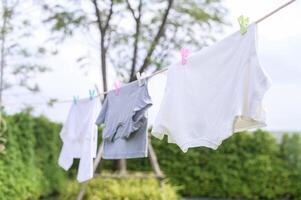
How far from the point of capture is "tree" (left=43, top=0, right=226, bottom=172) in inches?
352

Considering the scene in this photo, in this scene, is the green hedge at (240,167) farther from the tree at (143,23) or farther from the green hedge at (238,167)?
the tree at (143,23)

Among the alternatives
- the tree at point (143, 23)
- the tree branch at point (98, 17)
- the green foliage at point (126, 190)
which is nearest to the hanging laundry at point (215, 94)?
the green foliage at point (126, 190)

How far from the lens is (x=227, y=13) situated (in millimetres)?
8961

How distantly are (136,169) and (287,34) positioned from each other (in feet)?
20.8

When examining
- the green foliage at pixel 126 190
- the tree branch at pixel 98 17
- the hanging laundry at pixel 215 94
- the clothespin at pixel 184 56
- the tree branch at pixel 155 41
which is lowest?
the green foliage at pixel 126 190

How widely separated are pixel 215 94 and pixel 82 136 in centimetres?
202

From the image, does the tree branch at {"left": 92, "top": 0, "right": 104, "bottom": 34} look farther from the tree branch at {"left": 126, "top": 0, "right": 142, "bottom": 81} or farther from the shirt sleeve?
the shirt sleeve

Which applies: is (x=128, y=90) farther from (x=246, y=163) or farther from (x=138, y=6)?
(x=246, y=163)

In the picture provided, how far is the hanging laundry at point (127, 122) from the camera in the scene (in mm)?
3676

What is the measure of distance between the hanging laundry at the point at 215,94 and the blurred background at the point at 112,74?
4.62 meters

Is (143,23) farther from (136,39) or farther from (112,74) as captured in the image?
(112,74)

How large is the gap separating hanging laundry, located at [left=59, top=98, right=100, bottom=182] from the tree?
14.0 ft

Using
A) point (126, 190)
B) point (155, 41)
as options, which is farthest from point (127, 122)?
point (155, 41)

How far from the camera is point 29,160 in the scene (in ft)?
26.1
